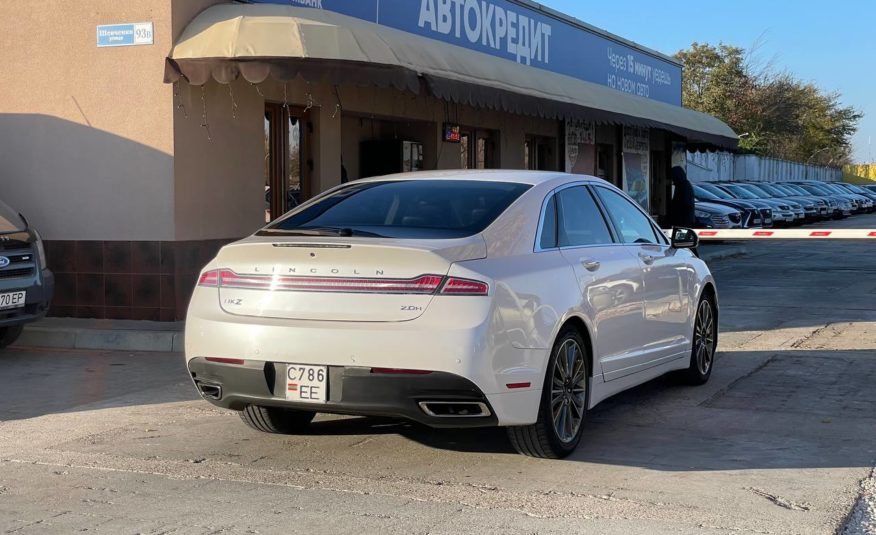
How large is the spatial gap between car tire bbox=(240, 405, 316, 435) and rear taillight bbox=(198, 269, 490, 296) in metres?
1.02

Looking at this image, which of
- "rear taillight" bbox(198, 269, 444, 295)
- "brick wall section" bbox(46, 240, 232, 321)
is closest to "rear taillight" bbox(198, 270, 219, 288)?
"rear taillight" bbox(198, 269, 444, 295)

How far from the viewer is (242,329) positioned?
573 centimetres

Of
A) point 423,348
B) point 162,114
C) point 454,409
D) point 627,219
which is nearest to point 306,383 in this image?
point 423,348

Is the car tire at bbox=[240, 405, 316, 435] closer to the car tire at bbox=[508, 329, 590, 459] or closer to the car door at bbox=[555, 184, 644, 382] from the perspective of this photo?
the car tire at bbox=[508, 329, 590, 459]

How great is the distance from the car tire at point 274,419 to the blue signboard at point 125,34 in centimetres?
592

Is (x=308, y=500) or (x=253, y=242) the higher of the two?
(x=253, y=242)

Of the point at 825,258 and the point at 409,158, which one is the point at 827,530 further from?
the point at 825,258

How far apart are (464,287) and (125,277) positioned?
6988 millimetres

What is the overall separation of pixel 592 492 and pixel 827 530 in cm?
113

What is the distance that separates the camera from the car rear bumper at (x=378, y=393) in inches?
213

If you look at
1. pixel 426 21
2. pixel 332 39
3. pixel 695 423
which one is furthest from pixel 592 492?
pixel 426 21

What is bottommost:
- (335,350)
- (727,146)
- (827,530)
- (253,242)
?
(827,530)

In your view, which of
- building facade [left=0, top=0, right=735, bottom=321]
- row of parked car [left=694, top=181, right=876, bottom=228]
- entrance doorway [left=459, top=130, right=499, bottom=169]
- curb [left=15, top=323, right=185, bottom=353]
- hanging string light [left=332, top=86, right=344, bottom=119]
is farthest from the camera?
row of parked car [left=694, top=181, right=876, bottom=228]

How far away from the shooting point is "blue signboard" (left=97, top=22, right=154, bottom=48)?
446 inches
